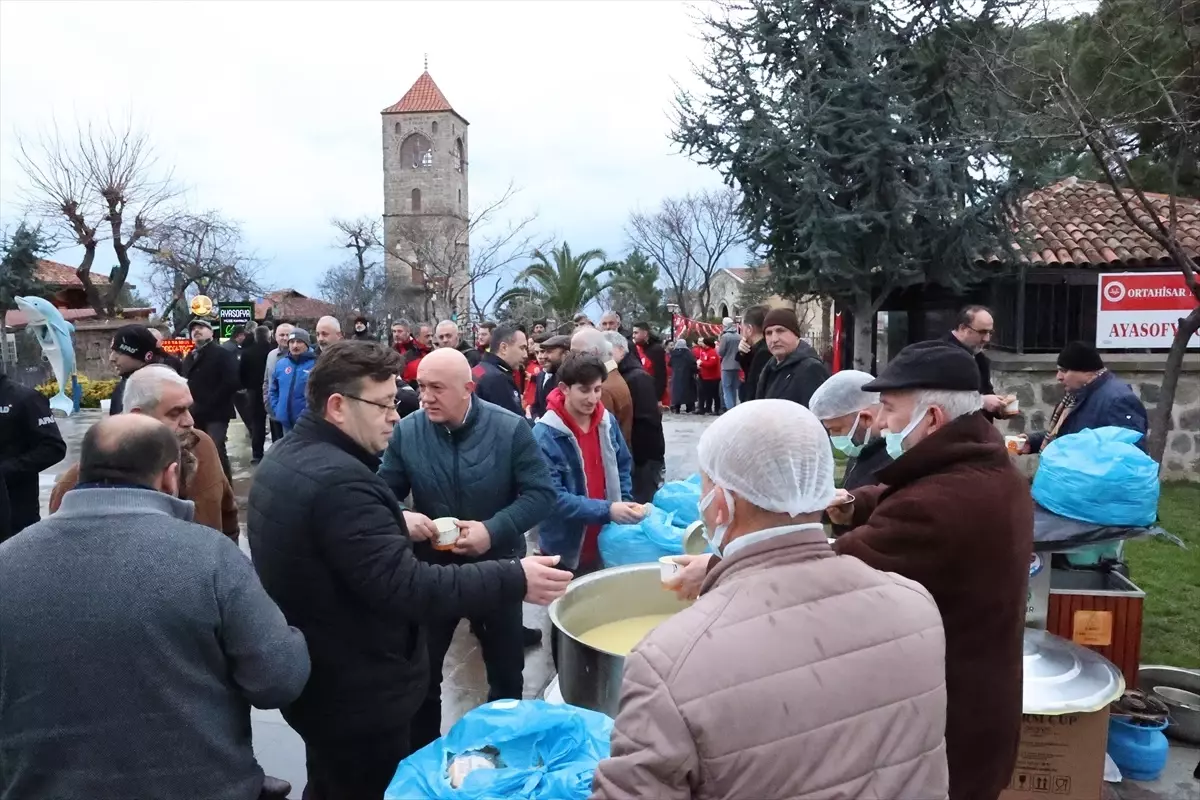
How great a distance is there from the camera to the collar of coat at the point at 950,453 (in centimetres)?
219

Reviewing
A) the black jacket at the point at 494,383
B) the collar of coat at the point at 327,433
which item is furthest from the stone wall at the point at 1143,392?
the collar of coat at the point at 327,433

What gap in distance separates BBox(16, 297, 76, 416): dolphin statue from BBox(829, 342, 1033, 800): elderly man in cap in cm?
714

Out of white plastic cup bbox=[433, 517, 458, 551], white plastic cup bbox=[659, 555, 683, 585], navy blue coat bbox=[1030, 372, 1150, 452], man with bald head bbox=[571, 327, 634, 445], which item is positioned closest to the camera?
white plastic cup bbox=[659, 555, 683, 585]

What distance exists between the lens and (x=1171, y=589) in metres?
6.03

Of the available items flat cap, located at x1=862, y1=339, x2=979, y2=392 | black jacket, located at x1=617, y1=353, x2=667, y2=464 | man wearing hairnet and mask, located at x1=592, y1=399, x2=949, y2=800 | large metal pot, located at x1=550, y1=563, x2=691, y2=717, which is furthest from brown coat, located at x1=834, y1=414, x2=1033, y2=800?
black jacket, located at x1=617, y1=353, x2=667, y2=464

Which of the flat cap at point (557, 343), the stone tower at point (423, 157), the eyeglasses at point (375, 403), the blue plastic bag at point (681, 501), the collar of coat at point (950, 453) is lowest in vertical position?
the blue plastic bag at point (681, 501)

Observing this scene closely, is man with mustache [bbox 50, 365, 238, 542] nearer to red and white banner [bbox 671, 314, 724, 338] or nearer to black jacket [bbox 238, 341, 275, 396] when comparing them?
black jacket [bbox 238, 341, 275, 396]

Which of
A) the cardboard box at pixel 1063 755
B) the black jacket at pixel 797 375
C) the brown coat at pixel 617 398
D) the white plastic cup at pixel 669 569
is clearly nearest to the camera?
the white plastic cup at pixel 669 569

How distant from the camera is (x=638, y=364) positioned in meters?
6.62

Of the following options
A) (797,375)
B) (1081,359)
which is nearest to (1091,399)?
(1081,359)

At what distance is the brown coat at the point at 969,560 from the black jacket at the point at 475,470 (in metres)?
1.69

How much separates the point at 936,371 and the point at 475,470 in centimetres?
194

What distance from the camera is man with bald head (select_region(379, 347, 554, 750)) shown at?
136 inches

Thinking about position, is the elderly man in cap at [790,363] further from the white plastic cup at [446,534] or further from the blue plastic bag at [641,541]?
the white plastic cup at [446,534]
